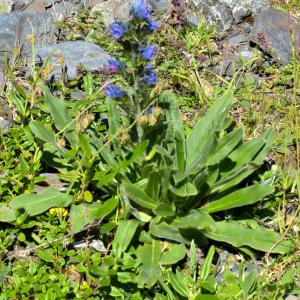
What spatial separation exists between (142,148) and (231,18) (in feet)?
10.7

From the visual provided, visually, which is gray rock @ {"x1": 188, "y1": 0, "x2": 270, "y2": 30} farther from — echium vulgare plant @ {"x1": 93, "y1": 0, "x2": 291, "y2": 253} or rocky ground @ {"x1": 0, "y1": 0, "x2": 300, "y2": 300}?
echium vulgare plant @ {"x1": 93, "y1": 0, "x2": 291, "y2": 253}

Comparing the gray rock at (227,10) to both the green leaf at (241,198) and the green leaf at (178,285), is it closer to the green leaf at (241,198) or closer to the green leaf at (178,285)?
the green leaf at (241,198)

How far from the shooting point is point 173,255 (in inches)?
142

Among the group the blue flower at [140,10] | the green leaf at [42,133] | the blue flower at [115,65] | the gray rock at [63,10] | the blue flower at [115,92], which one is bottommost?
the gray rock at [63,10]

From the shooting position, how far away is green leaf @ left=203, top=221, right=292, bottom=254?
12.0 feet

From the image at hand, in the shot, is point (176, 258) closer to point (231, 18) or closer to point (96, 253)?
point (96, 253)

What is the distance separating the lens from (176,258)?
11.7ft

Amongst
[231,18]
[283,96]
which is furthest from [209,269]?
[231,18]

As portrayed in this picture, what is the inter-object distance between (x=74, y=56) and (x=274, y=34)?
1.92 metres

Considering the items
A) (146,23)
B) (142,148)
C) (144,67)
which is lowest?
(142,148)

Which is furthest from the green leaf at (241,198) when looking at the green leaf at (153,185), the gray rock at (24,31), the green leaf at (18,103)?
the gray rock at (24,31)

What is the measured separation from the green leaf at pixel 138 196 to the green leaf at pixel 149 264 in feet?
0.72

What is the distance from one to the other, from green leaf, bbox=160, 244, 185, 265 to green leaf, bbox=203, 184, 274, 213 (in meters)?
0.32

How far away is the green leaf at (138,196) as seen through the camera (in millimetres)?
3537
